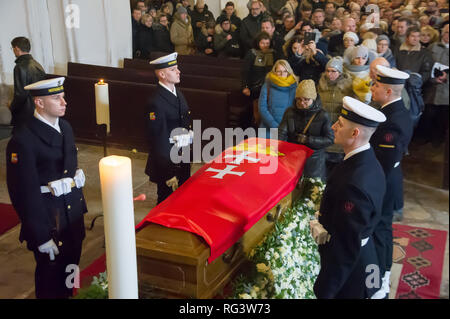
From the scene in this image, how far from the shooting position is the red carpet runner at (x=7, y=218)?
14.4 ft

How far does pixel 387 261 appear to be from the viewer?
3393mm

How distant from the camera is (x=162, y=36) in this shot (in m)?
8.41

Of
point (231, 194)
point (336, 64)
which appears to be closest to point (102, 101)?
point (231, 194)

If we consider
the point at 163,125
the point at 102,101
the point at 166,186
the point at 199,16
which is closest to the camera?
the point at 102,101

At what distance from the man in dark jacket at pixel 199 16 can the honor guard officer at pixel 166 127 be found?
5132 millimetres

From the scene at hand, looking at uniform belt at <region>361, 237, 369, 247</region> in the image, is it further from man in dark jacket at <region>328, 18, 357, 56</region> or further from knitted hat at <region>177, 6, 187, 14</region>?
knitted hat at <region>177, 6, 187, 14</region>

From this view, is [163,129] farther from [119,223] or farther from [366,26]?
[366,26]

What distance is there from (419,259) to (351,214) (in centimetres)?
196

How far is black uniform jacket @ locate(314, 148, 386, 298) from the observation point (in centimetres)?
220

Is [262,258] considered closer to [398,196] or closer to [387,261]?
[387,261]

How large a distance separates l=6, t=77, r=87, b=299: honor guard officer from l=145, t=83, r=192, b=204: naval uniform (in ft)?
3.17

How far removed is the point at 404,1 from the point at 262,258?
5.85m

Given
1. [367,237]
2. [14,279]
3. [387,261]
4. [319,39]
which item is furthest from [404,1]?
[14,279]

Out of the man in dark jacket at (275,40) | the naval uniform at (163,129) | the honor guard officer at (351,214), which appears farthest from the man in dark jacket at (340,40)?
the honor guard officer at (351,214)
